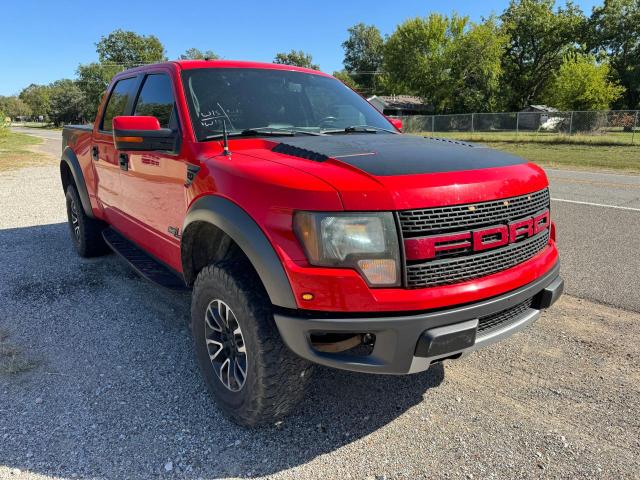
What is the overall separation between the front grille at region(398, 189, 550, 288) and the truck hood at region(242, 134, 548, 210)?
0.04m

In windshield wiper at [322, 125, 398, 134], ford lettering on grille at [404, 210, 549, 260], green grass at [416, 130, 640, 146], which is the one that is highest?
windshield wiper at [322, 125, 398, 134]

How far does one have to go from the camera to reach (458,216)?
220 cm

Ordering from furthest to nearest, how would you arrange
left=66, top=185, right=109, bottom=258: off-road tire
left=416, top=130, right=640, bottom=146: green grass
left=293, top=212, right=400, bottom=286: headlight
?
1. left=416, top=130, right=640, bottom=146: green grass
2. left=66, top=185, right=109, bottom=258: off-road tire
3. left=293, top=212, right=400, bottom=286: headlight

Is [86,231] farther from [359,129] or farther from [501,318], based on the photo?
[501,318]

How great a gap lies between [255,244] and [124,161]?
2186 mm

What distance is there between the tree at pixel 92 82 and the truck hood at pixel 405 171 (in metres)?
80.0

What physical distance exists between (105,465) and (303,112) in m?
2.47

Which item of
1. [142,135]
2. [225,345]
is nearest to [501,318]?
[225,345]

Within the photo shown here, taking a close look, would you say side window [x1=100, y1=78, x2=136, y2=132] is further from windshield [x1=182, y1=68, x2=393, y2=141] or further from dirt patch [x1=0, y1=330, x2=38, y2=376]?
dirt patch [x1=0, y1=330, x2=38, y2=376]

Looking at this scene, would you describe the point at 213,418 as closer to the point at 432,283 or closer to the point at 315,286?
the point at 315,286

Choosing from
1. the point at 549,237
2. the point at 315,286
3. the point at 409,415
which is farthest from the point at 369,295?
the point at 549,237

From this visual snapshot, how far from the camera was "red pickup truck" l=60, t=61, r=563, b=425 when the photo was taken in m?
2.09

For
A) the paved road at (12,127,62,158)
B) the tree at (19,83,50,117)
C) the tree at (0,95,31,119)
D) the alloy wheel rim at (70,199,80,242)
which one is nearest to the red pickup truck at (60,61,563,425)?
the alloy wheel rim at (70,199,80,242)

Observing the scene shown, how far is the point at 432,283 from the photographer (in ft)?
7.11
